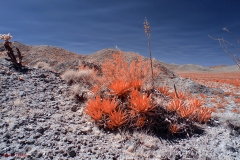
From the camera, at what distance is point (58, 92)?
19.4ft

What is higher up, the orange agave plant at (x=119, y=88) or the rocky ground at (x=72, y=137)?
the orange agave plant at (x=119, y=88)

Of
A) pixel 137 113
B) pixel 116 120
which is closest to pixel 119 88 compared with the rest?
pixel 137 113

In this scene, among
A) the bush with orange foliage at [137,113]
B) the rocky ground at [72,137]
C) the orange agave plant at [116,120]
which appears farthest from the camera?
the bush with orange foliage at [137,113]

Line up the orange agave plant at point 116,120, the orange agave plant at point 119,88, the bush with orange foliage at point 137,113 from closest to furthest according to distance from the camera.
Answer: the orange agave plant at point 116,120
the bush with orange foliage at point 137,113
the orange agave plant at point 119,88

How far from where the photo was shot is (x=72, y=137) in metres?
3.76

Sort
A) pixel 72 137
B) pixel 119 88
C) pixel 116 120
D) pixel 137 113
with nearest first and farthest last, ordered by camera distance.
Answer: pixel 72 137
pixel 116 120
pixel 137 113
pixel 119 88

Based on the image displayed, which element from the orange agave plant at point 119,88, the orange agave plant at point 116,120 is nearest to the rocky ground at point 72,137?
the orange agave plant at point 116,120

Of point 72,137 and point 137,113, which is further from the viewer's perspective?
point 137,113

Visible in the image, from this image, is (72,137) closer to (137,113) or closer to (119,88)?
(137,113)

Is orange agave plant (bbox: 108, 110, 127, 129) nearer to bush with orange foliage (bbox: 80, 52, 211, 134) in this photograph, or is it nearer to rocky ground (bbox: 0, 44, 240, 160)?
bush with orange foliage (bbox: 80, 52, 211, 134)

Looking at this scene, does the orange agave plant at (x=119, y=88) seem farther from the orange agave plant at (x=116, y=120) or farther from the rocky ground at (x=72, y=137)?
the rocky ground at (x=72, y=137)

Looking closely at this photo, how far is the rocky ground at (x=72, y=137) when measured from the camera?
3348 mm

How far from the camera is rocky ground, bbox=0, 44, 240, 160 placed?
335 centimetres

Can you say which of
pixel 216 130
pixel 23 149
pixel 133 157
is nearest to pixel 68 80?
pixel 23 149
